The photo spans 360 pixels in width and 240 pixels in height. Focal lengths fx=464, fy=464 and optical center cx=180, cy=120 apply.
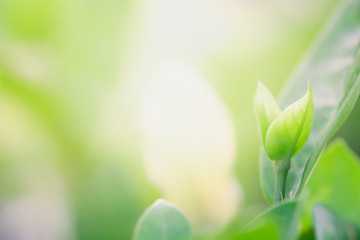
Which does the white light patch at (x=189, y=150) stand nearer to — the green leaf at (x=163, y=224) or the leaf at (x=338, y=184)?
the leaf at (x=338, y=184)

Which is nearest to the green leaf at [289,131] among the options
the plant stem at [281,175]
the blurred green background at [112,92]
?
the plant stem at [281,175]

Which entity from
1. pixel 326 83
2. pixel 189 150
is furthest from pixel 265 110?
pixel 189 150

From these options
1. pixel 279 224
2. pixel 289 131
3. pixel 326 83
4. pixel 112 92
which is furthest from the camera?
pixel 112 92

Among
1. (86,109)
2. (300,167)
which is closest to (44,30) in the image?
(86,109)

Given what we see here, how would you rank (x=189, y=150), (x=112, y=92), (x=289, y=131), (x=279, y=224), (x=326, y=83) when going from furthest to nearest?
(x=112, y=92), (x=189, y=150), (x=326, y=83), (x=289, y=131), (x=279, y=224)

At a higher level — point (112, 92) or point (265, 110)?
point (265, 110)

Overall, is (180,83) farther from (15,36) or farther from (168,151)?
(15,36)

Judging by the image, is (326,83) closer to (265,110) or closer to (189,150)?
(265,110)
